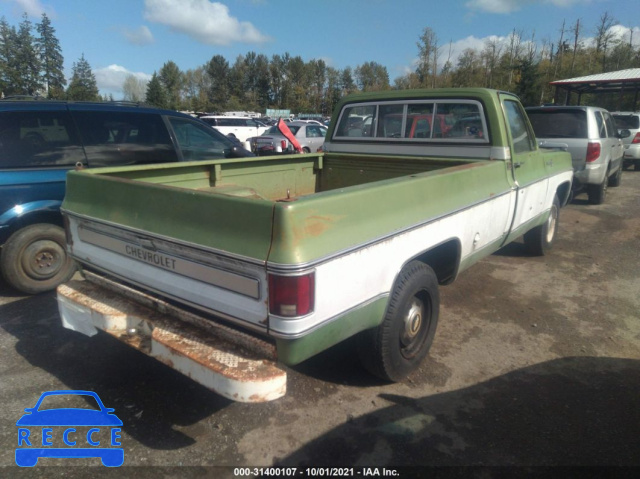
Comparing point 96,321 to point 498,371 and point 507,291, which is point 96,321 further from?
point 507,291

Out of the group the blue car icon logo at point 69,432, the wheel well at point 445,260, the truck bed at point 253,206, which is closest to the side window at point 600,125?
the truck bed at point 253,206

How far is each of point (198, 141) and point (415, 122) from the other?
8.61 ft

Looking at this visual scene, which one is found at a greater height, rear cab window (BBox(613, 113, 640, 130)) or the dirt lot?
rear cab window (BBox(613, 113, 640, 130))

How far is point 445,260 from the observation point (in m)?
3.35

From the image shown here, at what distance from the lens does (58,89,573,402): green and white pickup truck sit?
2.00m

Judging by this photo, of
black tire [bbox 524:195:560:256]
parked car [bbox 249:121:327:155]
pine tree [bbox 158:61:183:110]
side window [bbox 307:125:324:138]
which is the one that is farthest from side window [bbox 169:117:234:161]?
pine tree [bbox 158:61:183:110]

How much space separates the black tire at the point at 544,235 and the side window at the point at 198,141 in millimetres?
3965

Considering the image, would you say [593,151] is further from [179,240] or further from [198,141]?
[179,240]

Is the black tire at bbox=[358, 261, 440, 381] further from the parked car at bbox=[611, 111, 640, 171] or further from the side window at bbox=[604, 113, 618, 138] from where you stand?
the parked car at bbox=[611, 111, 640, 171]

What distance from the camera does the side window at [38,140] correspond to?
3.98 metres

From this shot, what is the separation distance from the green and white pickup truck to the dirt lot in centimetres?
38

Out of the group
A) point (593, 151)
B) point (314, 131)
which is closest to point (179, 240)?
point (593, 151)

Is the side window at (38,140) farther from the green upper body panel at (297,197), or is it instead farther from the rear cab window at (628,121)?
the rear cab window at (628,121)

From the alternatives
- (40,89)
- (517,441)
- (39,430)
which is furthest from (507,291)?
(40,89)
